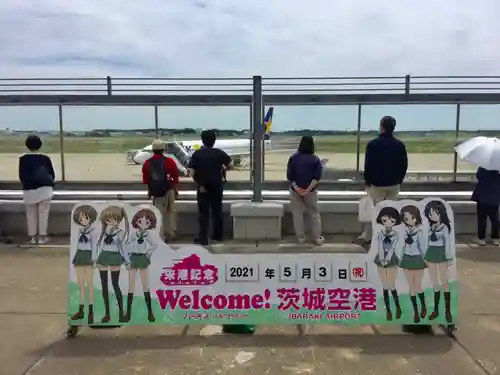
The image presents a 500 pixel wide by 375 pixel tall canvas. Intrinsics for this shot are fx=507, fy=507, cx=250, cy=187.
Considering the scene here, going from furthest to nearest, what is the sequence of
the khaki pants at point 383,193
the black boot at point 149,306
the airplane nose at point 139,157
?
the airplane nose at point 139,157 → the khaki pants at point 383,193 → the black boot at point 149,306

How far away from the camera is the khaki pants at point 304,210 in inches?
279

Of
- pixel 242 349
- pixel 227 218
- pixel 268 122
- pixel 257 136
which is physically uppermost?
pixel 268 122

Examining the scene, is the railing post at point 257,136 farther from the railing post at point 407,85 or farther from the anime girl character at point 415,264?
the anime girl character at point 415,264

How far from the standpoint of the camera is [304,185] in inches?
273

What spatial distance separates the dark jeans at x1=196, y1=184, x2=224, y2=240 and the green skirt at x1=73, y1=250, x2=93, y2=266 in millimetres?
3131

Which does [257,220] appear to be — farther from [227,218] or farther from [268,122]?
[268,122]

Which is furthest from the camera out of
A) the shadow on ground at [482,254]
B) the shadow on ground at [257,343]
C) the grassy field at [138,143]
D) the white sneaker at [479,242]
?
the grassy field at [138,143]

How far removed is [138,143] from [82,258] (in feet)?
14.5

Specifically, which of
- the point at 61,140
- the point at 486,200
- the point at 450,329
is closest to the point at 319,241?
the point at 486,200

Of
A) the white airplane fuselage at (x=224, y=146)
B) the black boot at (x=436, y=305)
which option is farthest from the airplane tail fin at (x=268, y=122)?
the black boot at (x=436, y=305)

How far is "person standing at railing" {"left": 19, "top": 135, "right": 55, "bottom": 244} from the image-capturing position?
23.1ft

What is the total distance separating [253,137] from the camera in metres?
7.75

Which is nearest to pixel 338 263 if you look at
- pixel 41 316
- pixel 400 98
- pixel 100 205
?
pixel 100 205

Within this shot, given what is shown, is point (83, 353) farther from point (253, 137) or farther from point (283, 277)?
point (253, 137)
